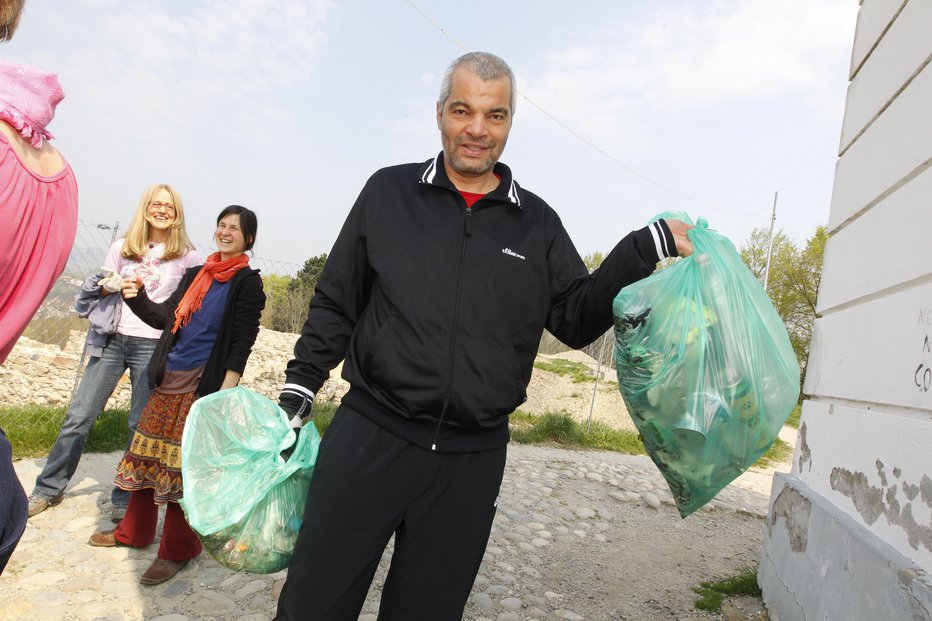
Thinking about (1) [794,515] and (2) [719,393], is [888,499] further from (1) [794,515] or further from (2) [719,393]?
(1) [794,515]

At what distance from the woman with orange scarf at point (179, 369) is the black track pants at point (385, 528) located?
6.01 ft

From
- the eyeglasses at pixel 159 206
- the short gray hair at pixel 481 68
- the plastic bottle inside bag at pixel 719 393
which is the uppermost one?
the short gray hair at pixel 481 68

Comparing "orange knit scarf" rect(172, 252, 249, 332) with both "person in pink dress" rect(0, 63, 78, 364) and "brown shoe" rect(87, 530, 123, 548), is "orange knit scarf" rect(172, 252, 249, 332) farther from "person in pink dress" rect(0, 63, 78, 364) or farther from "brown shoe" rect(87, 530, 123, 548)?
"person in pink dress" rect(0, 63, 78, 364)

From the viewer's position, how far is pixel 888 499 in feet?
8.10

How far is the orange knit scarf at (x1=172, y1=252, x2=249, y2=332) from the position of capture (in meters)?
3.74

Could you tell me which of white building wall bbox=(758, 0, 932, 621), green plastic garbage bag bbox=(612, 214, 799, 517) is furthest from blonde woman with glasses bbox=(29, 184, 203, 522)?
white building wall bbox=(758, 0, 932, 621)

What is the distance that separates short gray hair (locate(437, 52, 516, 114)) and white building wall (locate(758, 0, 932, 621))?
1.59 meters

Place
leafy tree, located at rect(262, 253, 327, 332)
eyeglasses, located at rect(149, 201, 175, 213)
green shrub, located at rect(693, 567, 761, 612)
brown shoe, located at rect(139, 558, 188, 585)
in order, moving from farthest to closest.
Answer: leafy tree, located at rect(262, 253, 327, 332), eyeglasses, located at rect(149, 201, 175, 213), green shrub, located at rect(693, 567, 761, 612), brown shoe, located at rect(139, 558, 188, 585)

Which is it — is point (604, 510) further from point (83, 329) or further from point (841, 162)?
point (83, 329)

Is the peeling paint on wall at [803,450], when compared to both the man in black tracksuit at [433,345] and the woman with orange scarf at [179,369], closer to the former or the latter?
the man in black tracksuit at [433,345]

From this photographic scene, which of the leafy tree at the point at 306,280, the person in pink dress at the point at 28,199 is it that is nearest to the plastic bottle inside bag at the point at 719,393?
the person in pink dress at the point at 28,199

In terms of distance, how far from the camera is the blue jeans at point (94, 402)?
4059mm

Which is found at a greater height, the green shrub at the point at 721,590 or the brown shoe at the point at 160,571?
the green shrub at the point at 721,590

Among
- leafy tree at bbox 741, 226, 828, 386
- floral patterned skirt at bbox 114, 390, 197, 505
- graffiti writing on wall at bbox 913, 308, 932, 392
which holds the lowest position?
floral patterned skirt at bbox 114, 390, 197, 505
